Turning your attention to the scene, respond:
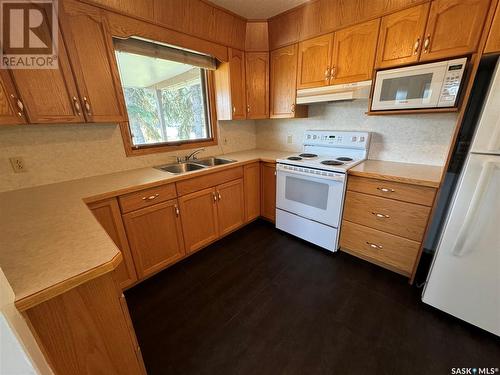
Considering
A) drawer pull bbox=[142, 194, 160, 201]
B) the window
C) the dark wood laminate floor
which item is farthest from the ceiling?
the dark wood laminate floor

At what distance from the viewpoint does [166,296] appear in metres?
1.74

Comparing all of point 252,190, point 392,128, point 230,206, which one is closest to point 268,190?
point 252,190

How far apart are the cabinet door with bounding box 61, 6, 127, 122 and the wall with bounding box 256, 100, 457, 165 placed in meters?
2.02

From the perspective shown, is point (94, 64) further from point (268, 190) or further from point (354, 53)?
point (354, 53)

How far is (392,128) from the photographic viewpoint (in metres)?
2.05

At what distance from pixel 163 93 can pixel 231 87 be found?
29.7 inches

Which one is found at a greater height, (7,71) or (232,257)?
(7,71)

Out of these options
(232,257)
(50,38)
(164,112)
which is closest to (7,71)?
(50,38)

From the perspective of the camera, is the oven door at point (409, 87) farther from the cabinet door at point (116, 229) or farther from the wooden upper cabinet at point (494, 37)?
the cabinet door at point (116, 229)

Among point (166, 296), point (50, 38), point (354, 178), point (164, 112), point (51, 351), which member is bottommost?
point (166, 296)

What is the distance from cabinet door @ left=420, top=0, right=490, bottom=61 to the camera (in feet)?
4.41

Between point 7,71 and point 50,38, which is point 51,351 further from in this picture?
point 50,38

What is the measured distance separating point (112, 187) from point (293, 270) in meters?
1.69

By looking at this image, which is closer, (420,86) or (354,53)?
(420,86)
